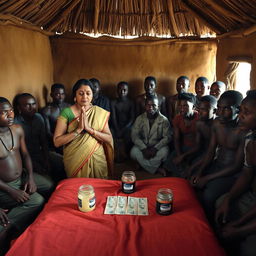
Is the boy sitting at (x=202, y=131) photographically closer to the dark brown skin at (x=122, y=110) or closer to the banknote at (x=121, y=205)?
the banknote at (x=121, y=205)

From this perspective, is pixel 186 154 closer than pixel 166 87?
Yes

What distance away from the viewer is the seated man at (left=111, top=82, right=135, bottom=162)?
488 cm

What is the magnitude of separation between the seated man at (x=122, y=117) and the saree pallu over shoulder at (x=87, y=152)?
161 centimetres

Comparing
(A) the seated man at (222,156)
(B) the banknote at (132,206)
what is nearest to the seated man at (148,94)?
(A) the seated man at (222,156)

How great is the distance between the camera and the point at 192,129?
374 centimetres

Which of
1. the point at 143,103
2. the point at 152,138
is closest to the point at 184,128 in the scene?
the point at 152,138

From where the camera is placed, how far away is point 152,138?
13.8ft

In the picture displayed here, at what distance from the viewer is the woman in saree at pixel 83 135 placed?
295 centimetres

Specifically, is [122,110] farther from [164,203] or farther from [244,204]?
[164,203]

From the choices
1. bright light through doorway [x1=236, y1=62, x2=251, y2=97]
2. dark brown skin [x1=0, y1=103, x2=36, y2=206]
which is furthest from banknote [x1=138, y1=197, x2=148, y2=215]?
bright light through doorway [x1=236, y1=62, x2=251, y2=97]

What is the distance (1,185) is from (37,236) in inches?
42.2

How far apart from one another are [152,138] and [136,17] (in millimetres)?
2544

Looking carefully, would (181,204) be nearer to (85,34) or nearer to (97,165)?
(97,165)

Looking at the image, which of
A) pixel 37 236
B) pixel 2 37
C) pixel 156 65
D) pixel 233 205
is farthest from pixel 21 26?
pixel 233 205
